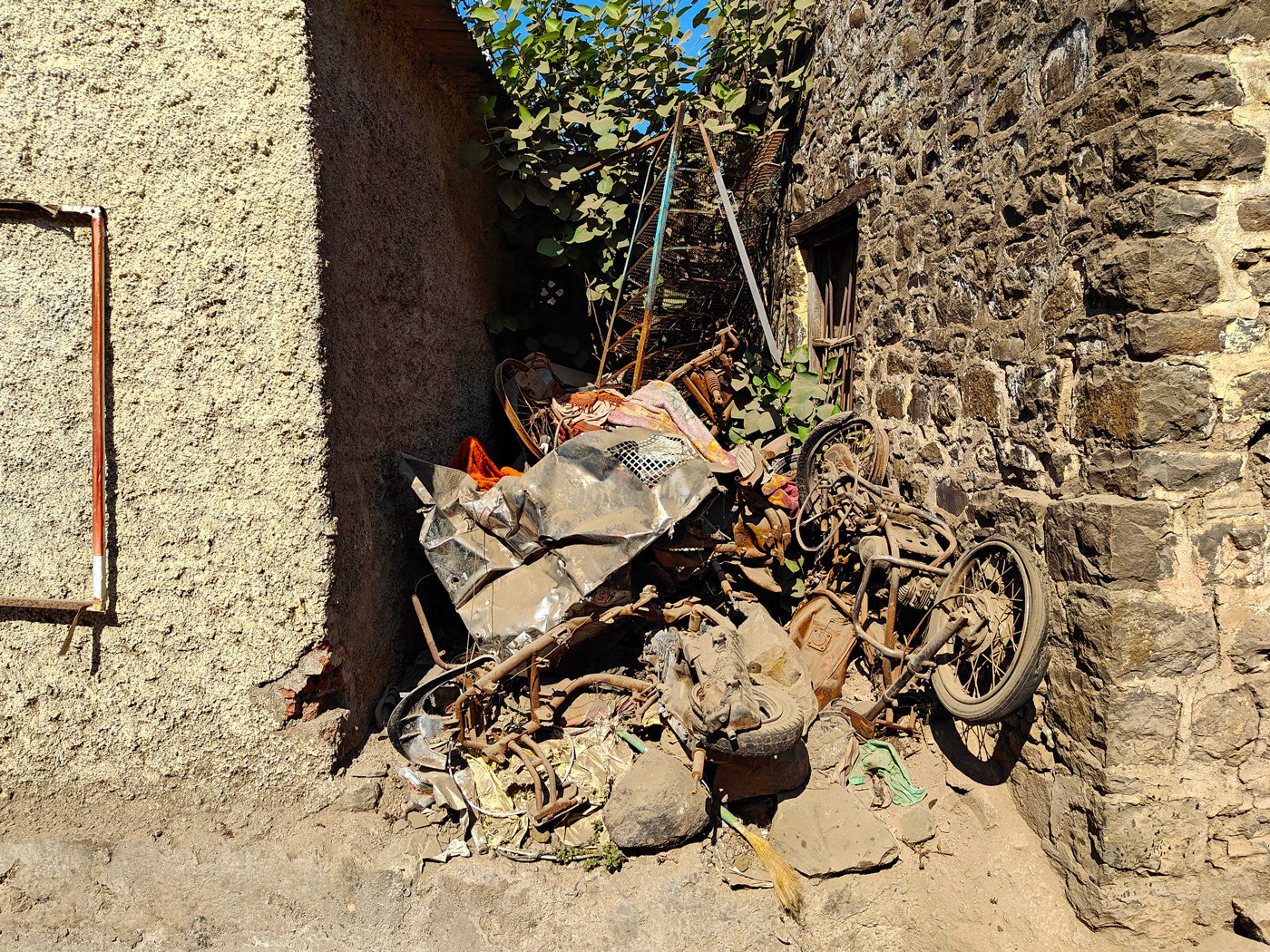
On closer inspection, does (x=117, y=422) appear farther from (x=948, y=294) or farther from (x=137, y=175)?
(x=948, y=294)

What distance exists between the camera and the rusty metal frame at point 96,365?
111 inches

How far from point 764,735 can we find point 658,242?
3.44 m

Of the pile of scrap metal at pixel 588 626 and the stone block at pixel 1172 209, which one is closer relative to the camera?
the stone block at pixel 1172 209

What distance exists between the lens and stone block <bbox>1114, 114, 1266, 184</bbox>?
8.34 feet

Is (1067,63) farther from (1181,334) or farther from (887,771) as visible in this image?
(887,771)

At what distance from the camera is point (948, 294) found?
12.6ft

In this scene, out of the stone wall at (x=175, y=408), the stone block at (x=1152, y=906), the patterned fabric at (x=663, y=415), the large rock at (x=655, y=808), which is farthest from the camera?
the patterned fabric at (x=663, y=415)

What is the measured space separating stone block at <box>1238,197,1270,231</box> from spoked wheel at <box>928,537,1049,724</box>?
1.31 metres

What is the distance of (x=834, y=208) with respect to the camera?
16.9 ft

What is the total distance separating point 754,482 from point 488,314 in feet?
8.18

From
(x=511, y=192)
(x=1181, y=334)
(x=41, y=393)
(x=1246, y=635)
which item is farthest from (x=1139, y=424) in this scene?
(x=511, y=192)

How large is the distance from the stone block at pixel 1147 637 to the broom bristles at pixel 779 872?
53.0 inches

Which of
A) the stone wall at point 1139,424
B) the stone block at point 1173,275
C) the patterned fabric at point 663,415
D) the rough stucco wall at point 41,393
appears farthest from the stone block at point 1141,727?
the rough stucco wall at point 41,393

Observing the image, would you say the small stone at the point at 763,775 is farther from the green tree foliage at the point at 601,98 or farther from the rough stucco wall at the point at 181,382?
the green tree foliage at the point at 601,98
